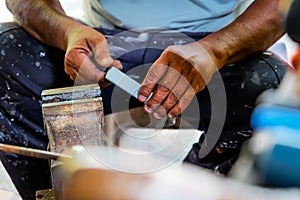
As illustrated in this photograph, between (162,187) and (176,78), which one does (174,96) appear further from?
(162,187)

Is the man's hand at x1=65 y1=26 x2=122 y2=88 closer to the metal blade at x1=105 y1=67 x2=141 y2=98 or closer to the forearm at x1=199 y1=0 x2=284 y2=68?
the metal blade at x1=105 y1=67 x2=141 y2=98

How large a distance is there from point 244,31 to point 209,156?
285 mm

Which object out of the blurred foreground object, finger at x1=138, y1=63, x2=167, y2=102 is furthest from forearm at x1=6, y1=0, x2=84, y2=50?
the blurred foreground object

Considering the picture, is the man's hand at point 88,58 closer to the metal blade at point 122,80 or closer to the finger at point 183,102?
the metal blade at point 122,80

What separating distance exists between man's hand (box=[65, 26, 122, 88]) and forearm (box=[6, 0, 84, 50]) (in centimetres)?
7

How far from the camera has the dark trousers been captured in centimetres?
110

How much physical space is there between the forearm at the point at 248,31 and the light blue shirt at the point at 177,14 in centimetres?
11

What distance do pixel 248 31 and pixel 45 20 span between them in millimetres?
478

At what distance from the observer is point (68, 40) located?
43.5 inches

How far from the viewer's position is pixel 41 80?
116 centimetres

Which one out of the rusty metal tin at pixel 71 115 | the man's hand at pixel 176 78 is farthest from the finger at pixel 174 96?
the rusty metal tin at pixel 71 115

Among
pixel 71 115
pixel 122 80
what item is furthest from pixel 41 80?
pixel 71 115

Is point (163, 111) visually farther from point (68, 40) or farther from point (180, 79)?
point (68, 40)

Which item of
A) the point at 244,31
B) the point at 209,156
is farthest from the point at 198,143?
the point at 244,31
